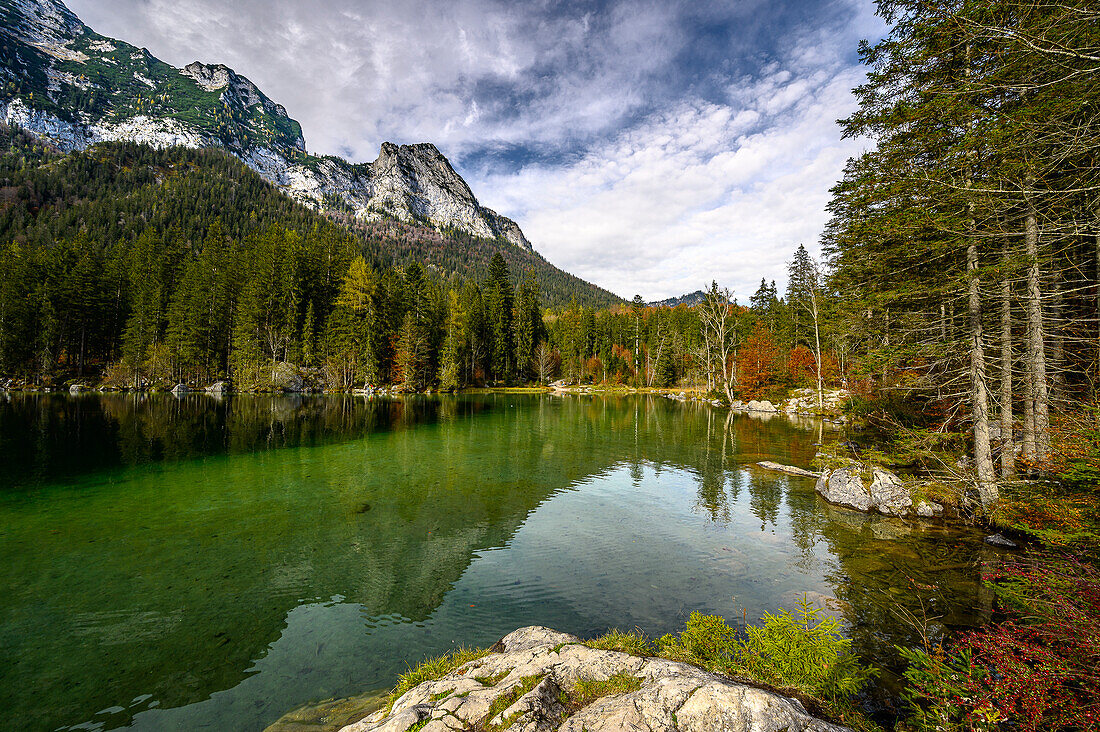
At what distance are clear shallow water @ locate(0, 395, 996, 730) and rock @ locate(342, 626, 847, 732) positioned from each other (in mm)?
2381

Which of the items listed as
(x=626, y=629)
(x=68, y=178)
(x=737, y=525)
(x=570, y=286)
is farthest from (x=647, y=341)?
(x=68, y=178)

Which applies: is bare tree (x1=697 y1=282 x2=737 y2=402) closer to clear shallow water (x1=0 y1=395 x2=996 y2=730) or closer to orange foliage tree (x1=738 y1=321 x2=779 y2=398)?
orange foliage tree (x1=738 y1=321 x2=779 y2=398)

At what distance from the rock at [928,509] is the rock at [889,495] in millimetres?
216

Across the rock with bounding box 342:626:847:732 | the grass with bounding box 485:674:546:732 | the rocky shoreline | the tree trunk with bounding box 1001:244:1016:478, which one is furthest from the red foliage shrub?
the tree trunk with bounding box 1001:244:1016:478

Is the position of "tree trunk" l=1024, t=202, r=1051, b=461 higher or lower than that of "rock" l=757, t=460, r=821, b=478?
higher

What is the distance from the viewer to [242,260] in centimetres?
5784

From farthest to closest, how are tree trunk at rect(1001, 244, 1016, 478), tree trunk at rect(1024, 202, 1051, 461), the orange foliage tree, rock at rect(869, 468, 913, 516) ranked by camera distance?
the orange foliage tree < rock at rect(869, 468, 913, 516) < tree trunk at rect(1001, 244, 1016, 478) < tree trunk at rect(1024, 202, 1051, 461)

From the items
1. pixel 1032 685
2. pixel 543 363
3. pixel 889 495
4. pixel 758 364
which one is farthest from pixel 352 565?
pixel 543 363

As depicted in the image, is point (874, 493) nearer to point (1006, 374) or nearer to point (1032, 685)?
point (1006, 374)

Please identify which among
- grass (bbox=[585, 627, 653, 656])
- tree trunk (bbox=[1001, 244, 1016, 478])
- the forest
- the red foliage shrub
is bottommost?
grass (bbox=[585, 627, 653, 656])

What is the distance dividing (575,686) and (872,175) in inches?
737

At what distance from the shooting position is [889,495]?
13461 millimetres

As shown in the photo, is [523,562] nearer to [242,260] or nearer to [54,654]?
[54,654]

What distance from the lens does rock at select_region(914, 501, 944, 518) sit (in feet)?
Result: 41.7
